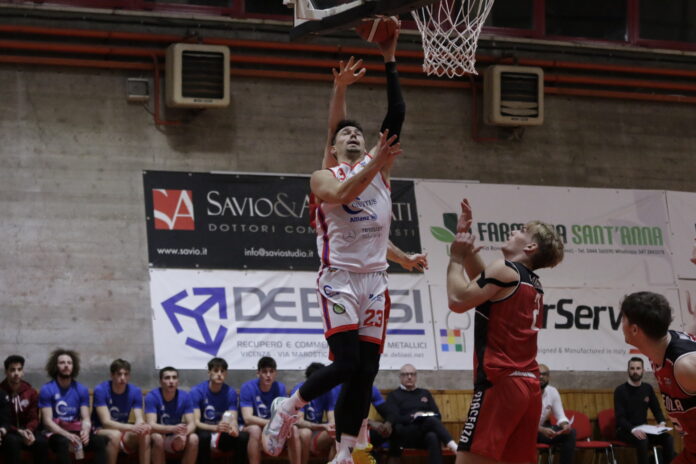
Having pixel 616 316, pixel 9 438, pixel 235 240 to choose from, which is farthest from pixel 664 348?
pixel 616 316

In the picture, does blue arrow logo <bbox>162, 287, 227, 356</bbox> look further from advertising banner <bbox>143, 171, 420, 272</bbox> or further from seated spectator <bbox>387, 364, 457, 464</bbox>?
seated spectator <bbox>387, 364, 457, 464</bbox>

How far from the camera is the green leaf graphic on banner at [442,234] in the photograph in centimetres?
1398

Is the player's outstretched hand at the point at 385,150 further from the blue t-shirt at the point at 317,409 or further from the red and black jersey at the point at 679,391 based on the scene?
the blue t-shirt at the point at 317,409

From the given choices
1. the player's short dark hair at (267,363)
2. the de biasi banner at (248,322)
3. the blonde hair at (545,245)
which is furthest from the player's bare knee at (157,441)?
the blonde hair at (545,245)

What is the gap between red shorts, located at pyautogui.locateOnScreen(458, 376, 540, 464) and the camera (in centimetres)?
587

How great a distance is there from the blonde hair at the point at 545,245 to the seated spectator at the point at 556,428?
22.1 ft

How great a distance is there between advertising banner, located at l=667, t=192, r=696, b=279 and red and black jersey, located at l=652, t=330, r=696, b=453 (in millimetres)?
10126

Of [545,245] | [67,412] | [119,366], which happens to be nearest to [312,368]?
[119,366]

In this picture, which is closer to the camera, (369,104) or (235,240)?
(235,240)

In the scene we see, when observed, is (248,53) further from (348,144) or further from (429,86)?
(348,144)

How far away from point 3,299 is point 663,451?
26.5ft

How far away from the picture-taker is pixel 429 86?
47.5 feet

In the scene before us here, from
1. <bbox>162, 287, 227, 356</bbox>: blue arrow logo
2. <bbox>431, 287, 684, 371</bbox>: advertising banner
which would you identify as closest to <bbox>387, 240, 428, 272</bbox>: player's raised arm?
<bbox>162, 287, 227, 356</bbox>: blue arrow logo

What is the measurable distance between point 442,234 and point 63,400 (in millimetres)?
5270
